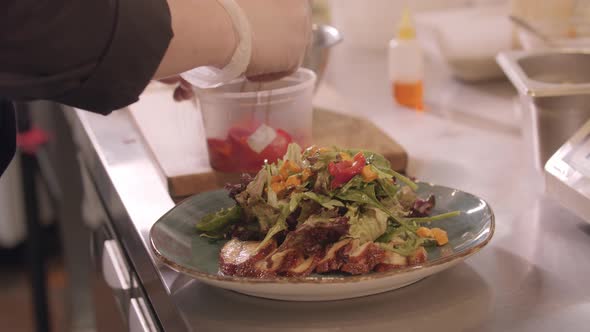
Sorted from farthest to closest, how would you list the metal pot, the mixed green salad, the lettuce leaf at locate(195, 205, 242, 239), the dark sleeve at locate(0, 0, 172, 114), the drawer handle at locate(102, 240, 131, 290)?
1. the metal pot
2. the drawer handle at locate(102, 240, 131, 290)
3. the lettuce leaf at locate(195, 205, 242, 239)
4. the mixed green salad
5. the dark sleeve at locate(0, 0, 172, 114)

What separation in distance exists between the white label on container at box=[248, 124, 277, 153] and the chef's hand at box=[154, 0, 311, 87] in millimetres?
159

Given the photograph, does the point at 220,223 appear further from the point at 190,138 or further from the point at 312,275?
the point at 190,138

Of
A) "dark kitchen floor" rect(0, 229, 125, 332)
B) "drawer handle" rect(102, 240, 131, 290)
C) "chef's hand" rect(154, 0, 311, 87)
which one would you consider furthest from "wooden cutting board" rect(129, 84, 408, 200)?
"dark kitchen floor" rect(0, 229, 125, 332)

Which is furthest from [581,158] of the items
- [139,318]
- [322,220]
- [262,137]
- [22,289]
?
[22,289]

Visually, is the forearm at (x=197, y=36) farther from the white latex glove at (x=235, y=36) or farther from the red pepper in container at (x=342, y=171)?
the red pepper in container at (x=342, y=171)

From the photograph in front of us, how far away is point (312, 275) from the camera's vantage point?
83cm

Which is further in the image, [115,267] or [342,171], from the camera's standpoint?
[115,267]

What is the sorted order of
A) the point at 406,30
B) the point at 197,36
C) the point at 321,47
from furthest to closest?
the point at 406,30, the point at 321,47, the point at 197,36

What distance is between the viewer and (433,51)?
2006mm

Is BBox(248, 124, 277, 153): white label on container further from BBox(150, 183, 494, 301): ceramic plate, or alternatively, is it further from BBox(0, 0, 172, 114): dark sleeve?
BBox(0, 0, 172, 114): dark sleeve

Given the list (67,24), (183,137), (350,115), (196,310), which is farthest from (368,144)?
(67,24)

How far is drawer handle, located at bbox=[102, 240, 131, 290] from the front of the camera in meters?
1.16

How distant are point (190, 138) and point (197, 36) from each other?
0.51 metres

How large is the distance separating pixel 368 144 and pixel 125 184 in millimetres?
378
